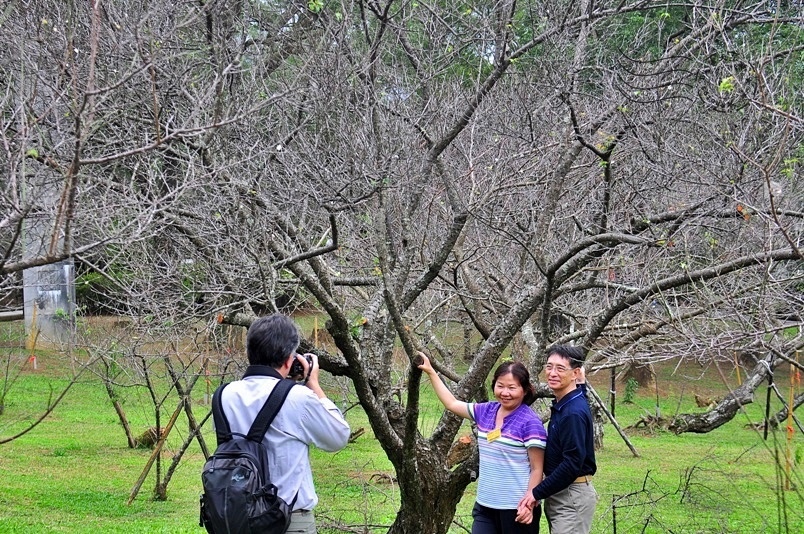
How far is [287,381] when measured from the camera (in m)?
2.82

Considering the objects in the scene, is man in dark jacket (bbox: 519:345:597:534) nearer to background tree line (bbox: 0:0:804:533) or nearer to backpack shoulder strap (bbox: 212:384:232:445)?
background tree line (bbox: 0:0:804:533)

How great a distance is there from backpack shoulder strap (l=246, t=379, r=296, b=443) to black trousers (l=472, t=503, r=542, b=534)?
144 cm

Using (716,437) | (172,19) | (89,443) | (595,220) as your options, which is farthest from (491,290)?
(716,437)

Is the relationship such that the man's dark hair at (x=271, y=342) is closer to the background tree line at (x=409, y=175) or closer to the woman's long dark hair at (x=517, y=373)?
the background tree line at (x=409, y=175)

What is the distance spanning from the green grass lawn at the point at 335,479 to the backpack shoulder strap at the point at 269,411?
122 inches

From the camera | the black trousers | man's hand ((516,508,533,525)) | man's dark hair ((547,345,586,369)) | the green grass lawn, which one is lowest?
the green grass lawn

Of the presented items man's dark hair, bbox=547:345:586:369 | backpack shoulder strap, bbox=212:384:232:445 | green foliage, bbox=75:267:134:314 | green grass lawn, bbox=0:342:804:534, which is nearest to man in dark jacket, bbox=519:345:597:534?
man's dark hair, bbox=547:345:586:369

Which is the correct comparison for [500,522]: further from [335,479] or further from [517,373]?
[335,479]

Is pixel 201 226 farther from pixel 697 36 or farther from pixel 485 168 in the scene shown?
pixel 697 36

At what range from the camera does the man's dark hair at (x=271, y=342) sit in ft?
9.45

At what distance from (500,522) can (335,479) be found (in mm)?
7962

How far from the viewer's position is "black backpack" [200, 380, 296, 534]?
8.69 feet

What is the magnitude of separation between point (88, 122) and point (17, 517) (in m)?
6.87

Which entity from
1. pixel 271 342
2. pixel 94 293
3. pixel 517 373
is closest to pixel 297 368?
pixel 271 342
